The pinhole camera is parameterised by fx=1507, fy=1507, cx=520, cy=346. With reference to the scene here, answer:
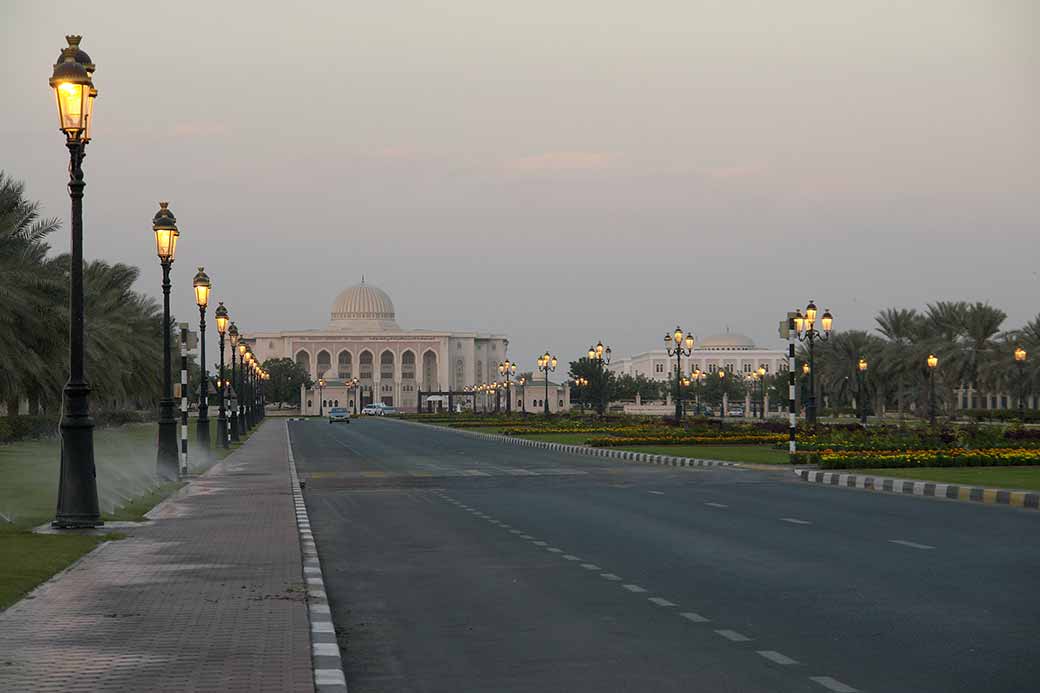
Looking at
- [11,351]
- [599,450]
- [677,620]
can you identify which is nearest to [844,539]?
[677,620]

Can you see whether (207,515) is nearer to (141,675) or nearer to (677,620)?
(677,620)

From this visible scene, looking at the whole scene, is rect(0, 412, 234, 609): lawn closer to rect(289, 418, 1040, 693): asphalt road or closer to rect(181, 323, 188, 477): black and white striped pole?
rect(181, 323, 188, 477): black and white striped pole

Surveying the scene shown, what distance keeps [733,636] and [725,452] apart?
3353cm

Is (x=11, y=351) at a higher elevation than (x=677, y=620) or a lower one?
higher

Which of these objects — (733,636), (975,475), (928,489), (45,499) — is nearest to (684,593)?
(733,636)

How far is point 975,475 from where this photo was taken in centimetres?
2875

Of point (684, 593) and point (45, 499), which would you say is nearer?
point (684, 593)

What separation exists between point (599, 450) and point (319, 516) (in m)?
27.4

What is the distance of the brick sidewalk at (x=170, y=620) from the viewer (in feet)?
24.9

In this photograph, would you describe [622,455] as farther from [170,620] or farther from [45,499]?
[170,620]

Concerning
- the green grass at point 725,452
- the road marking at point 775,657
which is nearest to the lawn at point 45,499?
the road marking at point 775,657

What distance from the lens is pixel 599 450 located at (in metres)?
48.1

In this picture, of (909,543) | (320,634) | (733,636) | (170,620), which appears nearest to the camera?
(320,634)

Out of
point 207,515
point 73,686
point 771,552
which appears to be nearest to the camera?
point 73,686
